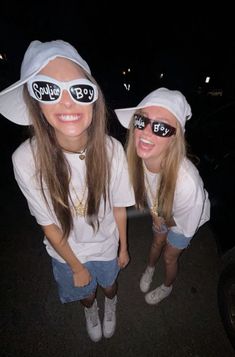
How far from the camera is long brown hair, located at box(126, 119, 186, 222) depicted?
165cm

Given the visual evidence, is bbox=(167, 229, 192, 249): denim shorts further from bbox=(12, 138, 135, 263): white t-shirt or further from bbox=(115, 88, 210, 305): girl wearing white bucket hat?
bbox=(12, 138, 135, 263): white t-shirt

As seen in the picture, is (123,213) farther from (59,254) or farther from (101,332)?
(101,332)

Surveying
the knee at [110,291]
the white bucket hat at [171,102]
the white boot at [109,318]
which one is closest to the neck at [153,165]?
the white bucket hat at [171,102]

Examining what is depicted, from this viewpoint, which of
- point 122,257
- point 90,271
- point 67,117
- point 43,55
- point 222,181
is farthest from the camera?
point 222,181

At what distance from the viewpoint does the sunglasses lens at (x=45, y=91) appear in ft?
3.71

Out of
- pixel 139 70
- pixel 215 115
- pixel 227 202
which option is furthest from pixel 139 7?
pixel 227 202

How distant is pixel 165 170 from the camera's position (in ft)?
5.49

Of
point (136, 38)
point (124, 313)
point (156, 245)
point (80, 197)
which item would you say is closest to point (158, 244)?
point (156, 245)

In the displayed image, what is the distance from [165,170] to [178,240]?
0.70 m

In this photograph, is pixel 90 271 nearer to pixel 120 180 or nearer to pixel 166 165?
pixel 120 180

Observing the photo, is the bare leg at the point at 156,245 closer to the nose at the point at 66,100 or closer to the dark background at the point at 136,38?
the nose at the point at 66,100

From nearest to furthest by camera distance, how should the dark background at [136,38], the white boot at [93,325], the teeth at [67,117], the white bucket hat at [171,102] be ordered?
1. the teeth at [67,117]
2. the white bucket hat at [171,102]
3. the white boot at [93,325]
4. the dark background at [136,38]

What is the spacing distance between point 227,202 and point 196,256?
103 centimetres

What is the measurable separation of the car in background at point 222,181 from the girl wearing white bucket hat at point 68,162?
1.12 metres
